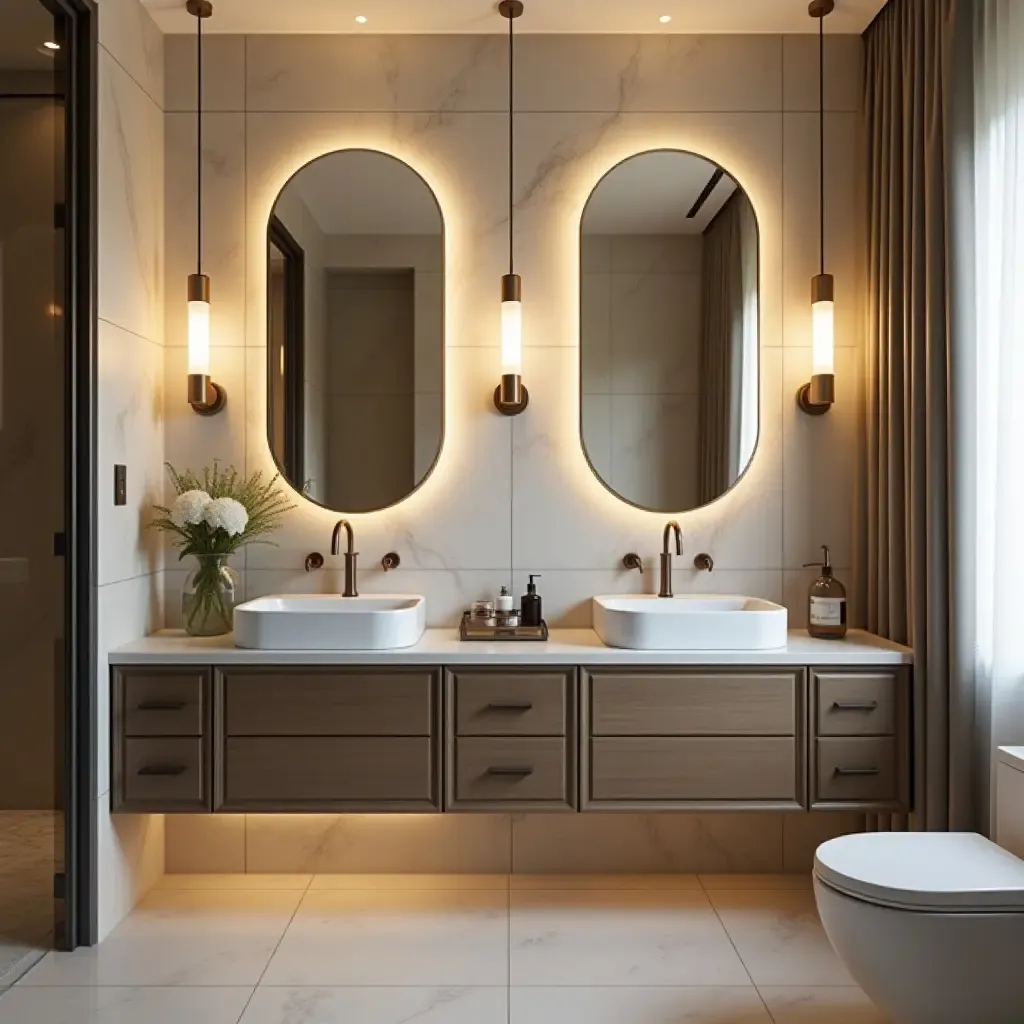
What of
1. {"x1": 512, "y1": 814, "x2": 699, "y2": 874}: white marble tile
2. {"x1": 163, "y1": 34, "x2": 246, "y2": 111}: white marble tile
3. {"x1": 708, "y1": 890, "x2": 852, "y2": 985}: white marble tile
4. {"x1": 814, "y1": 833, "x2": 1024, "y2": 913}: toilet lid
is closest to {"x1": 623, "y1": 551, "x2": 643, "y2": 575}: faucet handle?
{"x1": 512, "y1": 814, "x2": 699, "y2": 874}: white marble tile

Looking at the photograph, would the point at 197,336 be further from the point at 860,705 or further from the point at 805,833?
the point at 805,833

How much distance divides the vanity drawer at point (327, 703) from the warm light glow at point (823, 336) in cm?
156

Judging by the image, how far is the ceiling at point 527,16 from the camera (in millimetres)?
2992

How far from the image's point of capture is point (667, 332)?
317cm

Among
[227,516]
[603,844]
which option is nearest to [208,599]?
[227,516]

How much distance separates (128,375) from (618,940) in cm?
212

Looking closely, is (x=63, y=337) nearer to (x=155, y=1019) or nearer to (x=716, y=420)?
(x=155, y=1019)

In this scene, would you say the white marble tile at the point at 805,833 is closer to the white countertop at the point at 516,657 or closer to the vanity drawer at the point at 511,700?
the white countertop at the point at 516,657

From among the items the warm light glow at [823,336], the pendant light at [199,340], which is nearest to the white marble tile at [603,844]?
the warm light glow at [823,336]

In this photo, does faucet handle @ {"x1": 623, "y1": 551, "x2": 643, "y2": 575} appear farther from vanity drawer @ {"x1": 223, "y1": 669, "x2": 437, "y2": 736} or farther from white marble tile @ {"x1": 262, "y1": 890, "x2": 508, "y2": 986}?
white marble tile @ {"x1": 262, "y1": 890, "x2": 508, "y2": 986}

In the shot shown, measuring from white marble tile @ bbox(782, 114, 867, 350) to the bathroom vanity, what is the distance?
1.11 metres

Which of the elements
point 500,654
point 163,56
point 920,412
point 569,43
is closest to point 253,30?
point 163,56

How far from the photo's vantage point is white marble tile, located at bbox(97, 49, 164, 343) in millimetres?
2707

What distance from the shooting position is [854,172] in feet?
10.4
